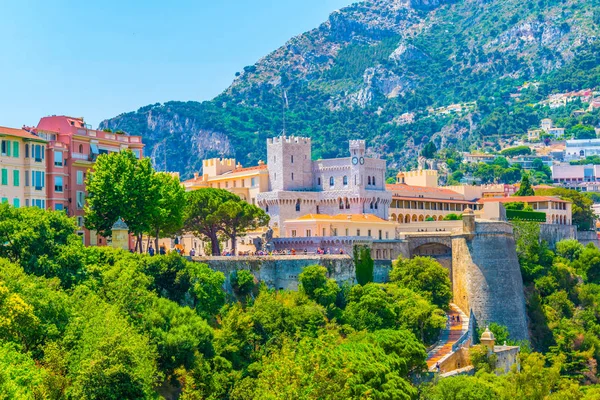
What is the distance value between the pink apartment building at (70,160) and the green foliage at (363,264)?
19869 millimetres

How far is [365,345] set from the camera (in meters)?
65.5

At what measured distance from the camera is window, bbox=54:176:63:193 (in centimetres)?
7350

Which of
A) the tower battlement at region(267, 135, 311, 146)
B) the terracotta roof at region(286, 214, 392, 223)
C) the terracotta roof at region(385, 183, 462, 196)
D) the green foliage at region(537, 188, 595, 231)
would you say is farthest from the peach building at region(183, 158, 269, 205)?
the green foliage at region(537, 188, 595, 231)

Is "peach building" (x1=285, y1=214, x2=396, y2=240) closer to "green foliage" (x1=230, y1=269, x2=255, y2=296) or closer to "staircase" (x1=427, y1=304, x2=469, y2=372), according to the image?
"staircase" (x1=427, y1=304, x2=469, y2=372)

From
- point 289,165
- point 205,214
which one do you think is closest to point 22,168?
point 205,214

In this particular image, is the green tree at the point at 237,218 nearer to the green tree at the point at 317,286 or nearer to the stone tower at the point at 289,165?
the green tree at the point at 317,286

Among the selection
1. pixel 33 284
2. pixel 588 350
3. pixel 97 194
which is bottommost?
pixel 588 350

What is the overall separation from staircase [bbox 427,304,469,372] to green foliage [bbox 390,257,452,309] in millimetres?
1480

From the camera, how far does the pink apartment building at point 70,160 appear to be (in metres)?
73.4

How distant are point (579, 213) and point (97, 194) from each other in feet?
223

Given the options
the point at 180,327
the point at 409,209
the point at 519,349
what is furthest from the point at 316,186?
the point at 180,327

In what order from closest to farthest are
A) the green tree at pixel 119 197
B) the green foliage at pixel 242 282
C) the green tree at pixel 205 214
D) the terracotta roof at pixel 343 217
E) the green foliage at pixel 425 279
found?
the green tree at pixel 119 197 → the green foliage at pixel 242 282 → the green foliage at pixel 425 279 → the green tree at pixel 205 214 → the terracotta roof at pixel 343 217

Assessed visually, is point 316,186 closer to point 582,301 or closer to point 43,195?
point 582,301

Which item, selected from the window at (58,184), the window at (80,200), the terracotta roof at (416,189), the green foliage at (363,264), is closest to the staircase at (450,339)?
the green foliage at (363,264)
